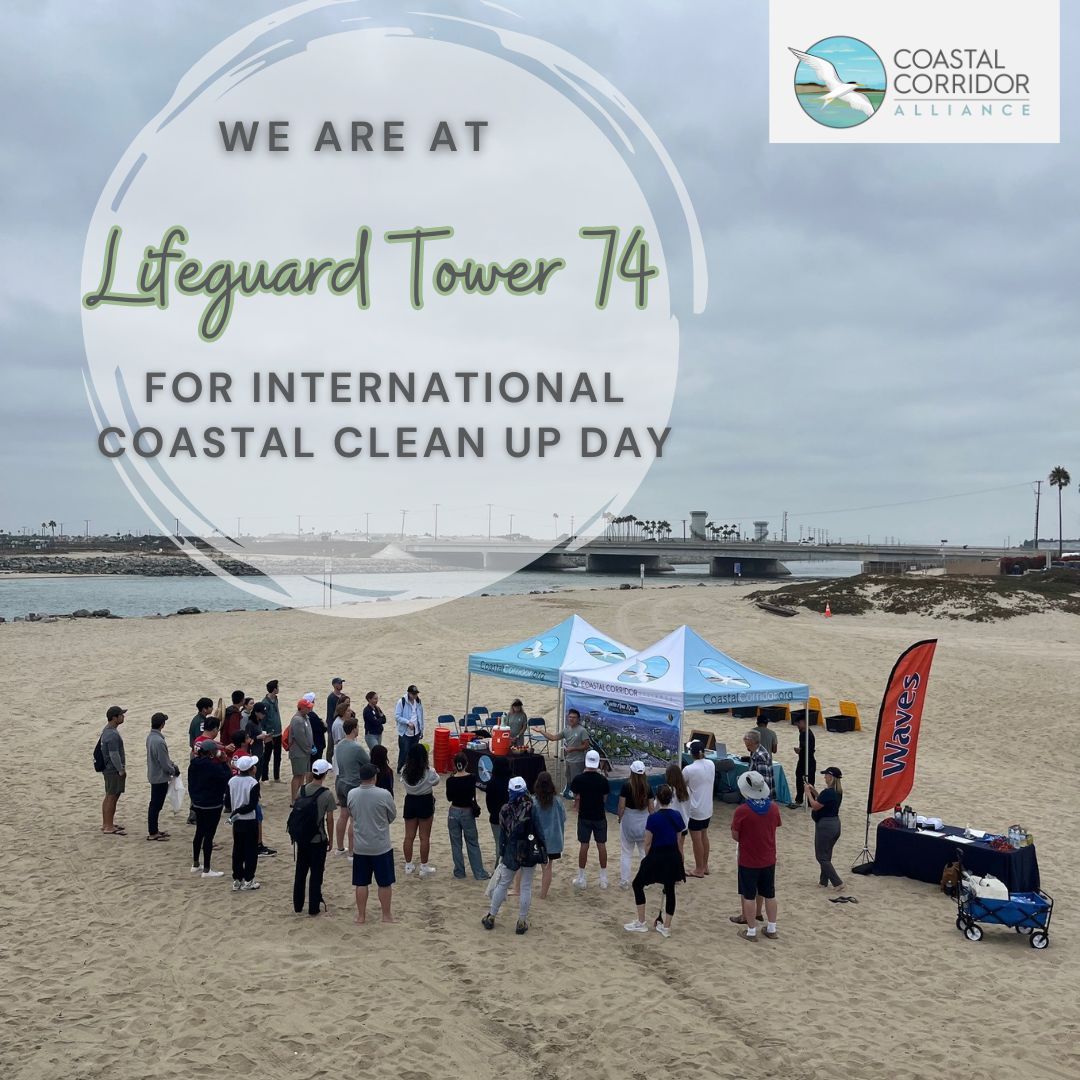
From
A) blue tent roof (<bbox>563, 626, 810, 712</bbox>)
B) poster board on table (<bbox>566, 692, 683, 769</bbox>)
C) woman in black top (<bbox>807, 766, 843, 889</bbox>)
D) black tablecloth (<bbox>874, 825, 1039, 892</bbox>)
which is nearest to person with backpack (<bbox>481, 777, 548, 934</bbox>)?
woman in black top (<bbox>807, 766, 843, 889</bbox>)

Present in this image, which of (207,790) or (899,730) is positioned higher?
(899,730)

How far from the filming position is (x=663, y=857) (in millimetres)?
7633

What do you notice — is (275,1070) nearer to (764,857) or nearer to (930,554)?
(764,857)

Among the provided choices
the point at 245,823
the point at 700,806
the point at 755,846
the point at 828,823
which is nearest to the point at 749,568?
the point at 700,806

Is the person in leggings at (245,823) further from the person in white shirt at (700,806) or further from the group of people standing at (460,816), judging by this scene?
the person in white shirt at (700,806)

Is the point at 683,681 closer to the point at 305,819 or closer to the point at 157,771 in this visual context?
the point at 305,819

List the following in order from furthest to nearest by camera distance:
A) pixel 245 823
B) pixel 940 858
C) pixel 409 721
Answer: pixel 409 721, pixel 940 858, pixel 245 823

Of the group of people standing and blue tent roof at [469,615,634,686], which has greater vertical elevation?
blue tent roof at [469,615,634,686]

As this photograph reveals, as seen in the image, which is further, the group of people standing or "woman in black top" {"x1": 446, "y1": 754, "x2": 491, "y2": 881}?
"woman in black top" {"x1": 446, "y1": 754, "x2": 491, "y2": 881}

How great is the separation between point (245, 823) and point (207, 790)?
670 millimetres

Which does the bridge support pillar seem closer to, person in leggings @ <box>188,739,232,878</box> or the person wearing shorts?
person in leggings @ <box>188,739,232,878</box>

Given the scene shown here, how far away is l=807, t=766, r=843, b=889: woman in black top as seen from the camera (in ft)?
28.8

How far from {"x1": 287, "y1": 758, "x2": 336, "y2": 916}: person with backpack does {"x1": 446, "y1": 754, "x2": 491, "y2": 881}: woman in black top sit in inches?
49.3

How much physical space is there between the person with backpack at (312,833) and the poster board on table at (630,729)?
16.2 feet
